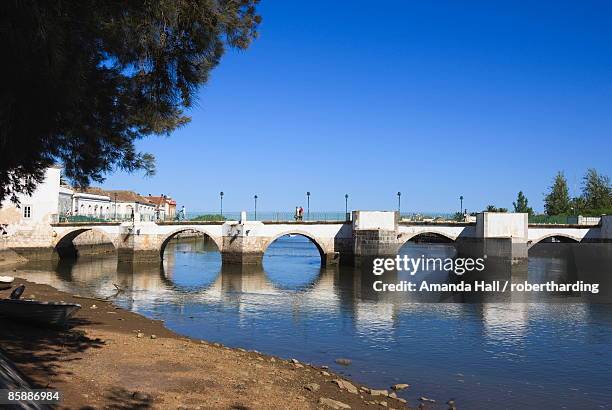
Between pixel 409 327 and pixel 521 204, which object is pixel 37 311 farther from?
pixel 521 204

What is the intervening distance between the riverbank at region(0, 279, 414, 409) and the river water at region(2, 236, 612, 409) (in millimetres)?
2019

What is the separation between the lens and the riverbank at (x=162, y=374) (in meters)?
10.0

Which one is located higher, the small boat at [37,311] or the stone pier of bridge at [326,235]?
the stone pier of bridge at [326,235]

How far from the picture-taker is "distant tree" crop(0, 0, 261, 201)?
704cm

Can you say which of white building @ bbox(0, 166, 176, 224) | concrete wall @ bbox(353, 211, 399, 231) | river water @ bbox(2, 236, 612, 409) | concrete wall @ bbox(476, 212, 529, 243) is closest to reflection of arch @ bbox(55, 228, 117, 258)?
white building @ bbox(0, 166, 176, 224)

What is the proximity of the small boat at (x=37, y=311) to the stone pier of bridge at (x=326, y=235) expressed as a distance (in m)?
34.5

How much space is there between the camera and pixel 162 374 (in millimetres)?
11875

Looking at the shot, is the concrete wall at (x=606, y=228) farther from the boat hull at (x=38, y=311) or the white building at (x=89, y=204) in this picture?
the white building at (x=89, y=204)

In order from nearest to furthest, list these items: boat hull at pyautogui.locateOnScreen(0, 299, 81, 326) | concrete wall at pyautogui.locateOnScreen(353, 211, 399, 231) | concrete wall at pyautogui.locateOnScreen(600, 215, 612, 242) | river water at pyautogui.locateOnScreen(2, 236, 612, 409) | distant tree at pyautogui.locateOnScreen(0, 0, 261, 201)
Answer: distant tree at pyautogui.locateOnScreen(0, 0, 261, 201)
boat hull at pyautogui.locateOnScreen(0, 299, 81, 326)
river water at pyautogui.locateOnScreen(2, 236, 612, 409)
concrete wall at pyautogui.locateOnScreen(353, 211, 399, 231)
concrete wall at pyautogui.locateOnScreen(600, 215, 612, 242)

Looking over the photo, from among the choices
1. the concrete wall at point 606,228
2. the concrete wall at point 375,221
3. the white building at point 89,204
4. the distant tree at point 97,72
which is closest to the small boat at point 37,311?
the distant tree at point 97,72

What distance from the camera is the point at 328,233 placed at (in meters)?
52.3

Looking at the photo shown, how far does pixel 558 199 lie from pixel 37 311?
76.8m

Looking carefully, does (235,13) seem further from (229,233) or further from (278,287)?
(229,233)

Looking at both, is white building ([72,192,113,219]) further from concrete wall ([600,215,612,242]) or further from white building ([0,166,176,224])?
concrete wall ([600,215,612,242])
